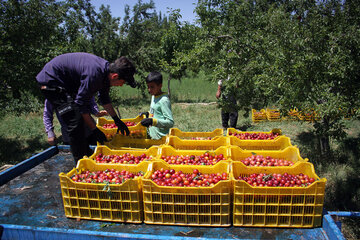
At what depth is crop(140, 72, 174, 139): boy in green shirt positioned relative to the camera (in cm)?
382

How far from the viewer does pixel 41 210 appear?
2766mm

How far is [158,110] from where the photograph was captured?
4078 millimetres

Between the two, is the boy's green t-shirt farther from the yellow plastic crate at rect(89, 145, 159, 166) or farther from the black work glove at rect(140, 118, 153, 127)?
the yellow plastic crate at rect(89, 145, 159, 166)

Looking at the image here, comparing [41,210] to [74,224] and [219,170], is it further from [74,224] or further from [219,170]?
[219,170]

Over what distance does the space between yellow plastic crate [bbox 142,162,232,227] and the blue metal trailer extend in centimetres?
7

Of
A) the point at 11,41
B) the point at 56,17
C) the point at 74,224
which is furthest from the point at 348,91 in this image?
the point at 56,17

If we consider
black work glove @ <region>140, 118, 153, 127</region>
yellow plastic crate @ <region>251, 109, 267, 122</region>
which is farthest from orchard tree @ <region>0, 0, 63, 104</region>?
yellow plastic crate @ <region>251, 109, 267, 122</region>

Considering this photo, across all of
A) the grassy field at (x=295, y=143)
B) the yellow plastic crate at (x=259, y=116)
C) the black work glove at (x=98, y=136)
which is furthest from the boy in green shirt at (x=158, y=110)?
the yellow plastic crate at (x=259, y=116)

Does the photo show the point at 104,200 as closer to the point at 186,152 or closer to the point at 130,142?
the point at 186,152

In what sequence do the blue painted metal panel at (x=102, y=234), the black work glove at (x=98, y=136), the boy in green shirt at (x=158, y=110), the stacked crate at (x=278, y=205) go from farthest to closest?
1. the black work glove at (x=98, y=136)
2. the boy in green shirt at (x=158, y=110)
3. the stacked crate at (x=278, y=205)
4. the blue painted metal panel at (x=102, y=234)

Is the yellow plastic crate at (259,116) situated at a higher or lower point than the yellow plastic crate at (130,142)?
lower

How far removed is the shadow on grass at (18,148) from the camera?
7.52 meters

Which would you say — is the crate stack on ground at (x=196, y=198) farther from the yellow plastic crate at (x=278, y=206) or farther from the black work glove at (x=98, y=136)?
the black work glove at (x=98, y=136)

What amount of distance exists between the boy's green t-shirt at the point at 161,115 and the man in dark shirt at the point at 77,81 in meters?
0.70
